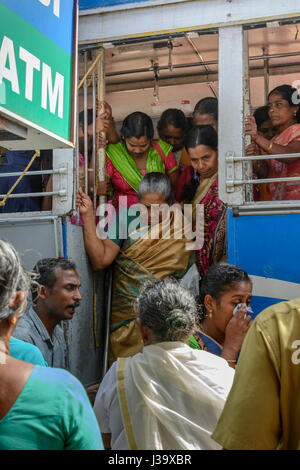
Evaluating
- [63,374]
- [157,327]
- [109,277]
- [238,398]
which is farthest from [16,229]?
[238,398]

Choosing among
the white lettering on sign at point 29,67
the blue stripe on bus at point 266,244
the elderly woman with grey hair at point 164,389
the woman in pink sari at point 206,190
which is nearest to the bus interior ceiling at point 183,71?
the woman in pink sari at point 206,190

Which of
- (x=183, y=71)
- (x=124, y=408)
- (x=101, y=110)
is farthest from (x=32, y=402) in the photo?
(x=183, y=71)

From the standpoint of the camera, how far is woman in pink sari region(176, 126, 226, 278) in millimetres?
4501

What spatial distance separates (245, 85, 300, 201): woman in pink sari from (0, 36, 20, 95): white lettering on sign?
2327mm

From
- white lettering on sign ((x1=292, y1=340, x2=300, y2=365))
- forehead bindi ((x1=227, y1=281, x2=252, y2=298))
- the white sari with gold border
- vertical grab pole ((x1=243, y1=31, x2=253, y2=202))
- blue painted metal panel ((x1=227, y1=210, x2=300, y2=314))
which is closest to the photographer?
white lettering on sign ((x1=292, y1=340, x2=300, y2=365))

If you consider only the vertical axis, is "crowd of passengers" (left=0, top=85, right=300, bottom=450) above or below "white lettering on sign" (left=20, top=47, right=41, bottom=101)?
below

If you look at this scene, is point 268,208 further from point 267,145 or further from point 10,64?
point 10,64

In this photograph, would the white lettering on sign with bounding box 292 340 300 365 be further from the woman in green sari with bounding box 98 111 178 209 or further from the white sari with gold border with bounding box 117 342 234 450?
the woman in green sari with bounding box 98 111 178 209

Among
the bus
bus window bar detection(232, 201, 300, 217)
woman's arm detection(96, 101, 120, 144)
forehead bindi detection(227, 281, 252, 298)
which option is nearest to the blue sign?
forehead bindi detection(227, 281, 252, 298)

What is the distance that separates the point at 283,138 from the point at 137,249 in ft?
4.53

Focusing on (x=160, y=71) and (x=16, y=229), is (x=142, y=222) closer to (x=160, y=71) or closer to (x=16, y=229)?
(x=16, y=229)

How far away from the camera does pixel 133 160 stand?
16.9 ft

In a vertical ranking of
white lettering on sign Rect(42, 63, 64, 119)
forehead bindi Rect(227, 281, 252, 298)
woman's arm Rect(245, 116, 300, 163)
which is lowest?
forehead bindi Rect(227, 281, 252, 298)

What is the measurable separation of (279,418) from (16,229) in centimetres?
332
